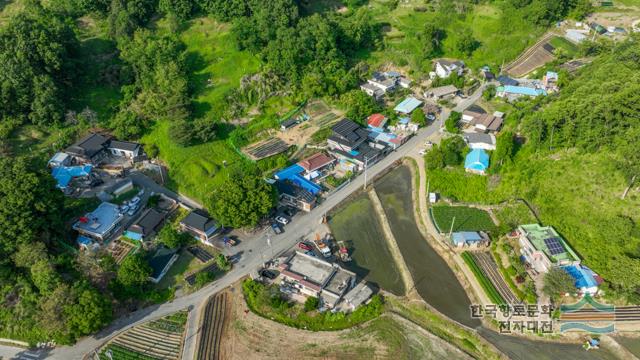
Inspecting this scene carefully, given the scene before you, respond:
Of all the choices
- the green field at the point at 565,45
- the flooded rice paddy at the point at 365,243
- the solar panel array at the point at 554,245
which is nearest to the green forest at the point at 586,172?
the solar panel array at the point at 554,245

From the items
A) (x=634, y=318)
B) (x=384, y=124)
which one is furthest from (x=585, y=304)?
(x=384, y=124)

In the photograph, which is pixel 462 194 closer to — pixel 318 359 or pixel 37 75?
pixel 318 359

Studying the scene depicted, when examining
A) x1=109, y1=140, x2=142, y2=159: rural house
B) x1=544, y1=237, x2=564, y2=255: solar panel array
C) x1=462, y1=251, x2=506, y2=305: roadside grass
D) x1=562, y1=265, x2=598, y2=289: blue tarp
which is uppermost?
x1=109, y1=140, x2=142, y2=159: rural house

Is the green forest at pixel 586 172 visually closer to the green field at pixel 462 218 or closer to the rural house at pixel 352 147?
the green field at pixel 462 218

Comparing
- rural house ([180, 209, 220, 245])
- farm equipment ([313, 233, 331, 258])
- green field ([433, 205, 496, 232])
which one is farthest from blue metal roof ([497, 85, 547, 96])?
rural house ([180, 209, 220, 245])

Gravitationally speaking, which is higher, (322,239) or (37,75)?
(37,75)

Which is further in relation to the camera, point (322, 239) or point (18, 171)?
point (322, 239)

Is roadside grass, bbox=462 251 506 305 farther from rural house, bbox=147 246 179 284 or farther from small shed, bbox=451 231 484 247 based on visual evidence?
rural house, bbox=147 246 179 284
